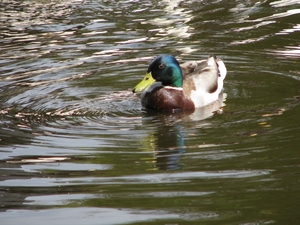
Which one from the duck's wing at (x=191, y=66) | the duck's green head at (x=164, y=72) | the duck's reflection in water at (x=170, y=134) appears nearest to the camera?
the duck's reflection in water at (x=170, y=134)

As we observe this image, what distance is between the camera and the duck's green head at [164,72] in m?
10.3

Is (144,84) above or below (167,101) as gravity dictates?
above

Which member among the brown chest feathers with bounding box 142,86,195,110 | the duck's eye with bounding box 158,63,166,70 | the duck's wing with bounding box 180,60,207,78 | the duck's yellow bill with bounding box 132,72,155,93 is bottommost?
the brown chest feathers with bounding box 142,86,195,110

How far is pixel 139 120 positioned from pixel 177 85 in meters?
1.40

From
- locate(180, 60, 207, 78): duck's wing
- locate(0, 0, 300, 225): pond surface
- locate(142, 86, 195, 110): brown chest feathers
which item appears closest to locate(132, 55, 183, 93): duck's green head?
locate(142, 86, 195, 110): brown chest feathers

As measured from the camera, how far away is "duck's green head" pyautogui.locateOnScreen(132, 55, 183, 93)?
10297 millimetres

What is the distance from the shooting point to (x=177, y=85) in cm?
1077

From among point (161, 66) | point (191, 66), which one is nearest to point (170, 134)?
point (161, 66)

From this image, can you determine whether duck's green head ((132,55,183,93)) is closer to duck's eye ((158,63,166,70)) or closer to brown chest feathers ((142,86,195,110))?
duck's eye ((158,63,166,70))

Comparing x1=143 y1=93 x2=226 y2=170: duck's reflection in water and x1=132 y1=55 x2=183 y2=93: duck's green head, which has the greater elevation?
x1=132 y1=55 x2=183 y2=93: duck's green head

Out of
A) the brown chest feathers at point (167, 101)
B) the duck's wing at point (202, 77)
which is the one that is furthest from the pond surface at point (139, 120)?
the duck's wing at point (202, 77)

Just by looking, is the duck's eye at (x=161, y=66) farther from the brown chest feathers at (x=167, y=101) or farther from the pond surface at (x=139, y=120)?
the pond surface at (x=139, y=120)

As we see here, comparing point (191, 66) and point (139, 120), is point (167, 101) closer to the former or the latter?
point (139, 120)

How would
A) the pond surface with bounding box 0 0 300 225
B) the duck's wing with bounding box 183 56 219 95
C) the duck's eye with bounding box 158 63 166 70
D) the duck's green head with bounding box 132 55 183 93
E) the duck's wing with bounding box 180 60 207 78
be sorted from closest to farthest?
the pond surface with bounding box 0 0 300 225 → the duck's green head with bounding box 132 55 183 93 → the duck's eye with bounding box 158 63 166 70 → the duck's wing with bounding box 183 56 219 95 → the duck's wing with bounding box 180 60 207 78
